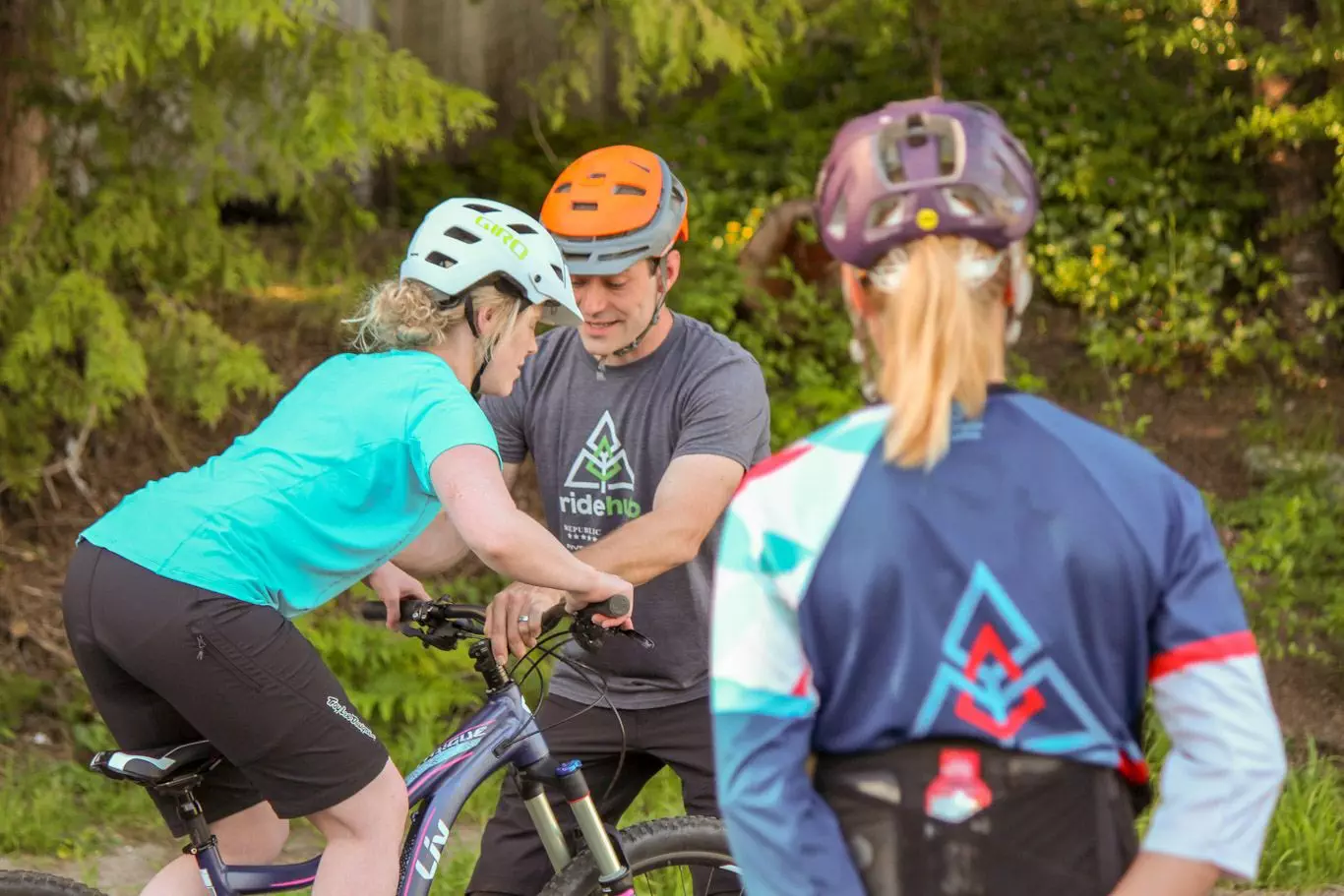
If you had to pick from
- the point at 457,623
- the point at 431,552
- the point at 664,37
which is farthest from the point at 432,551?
the point at 664,37

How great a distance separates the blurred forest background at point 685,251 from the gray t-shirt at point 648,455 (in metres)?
1.84

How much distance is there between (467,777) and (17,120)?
436 cm

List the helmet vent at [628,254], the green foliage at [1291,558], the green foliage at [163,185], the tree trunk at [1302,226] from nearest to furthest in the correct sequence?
the helmet vent at [628,254] < the green foliage at [163,185] < the green foliage at [1291,558] < the tree trunk at [1302,226]

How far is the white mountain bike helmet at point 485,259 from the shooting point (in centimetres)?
336

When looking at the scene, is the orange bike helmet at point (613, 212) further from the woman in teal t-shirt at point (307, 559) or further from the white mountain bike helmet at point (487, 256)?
the woman in teal t-shirt at point (307, 559)

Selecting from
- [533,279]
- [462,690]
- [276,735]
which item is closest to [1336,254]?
[462,690]

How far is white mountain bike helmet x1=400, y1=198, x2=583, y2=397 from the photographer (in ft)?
11.0

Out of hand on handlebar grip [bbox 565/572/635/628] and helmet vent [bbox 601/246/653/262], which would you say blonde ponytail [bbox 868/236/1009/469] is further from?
helmet vent [bbox 601/246/653/262]

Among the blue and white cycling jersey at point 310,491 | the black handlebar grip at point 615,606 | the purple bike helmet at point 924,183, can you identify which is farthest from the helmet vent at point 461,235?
the purple bike helmet at point 924,183

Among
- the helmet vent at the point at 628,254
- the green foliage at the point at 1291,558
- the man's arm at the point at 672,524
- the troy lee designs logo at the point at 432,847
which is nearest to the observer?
the man's arm at the point at 672,524

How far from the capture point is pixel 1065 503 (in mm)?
1813

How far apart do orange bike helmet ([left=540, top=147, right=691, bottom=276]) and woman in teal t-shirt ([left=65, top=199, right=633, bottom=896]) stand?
0.41 metres

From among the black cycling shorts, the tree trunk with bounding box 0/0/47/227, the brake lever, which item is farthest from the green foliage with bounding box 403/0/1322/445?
the black cycling shorts

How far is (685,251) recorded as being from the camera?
8.96m
